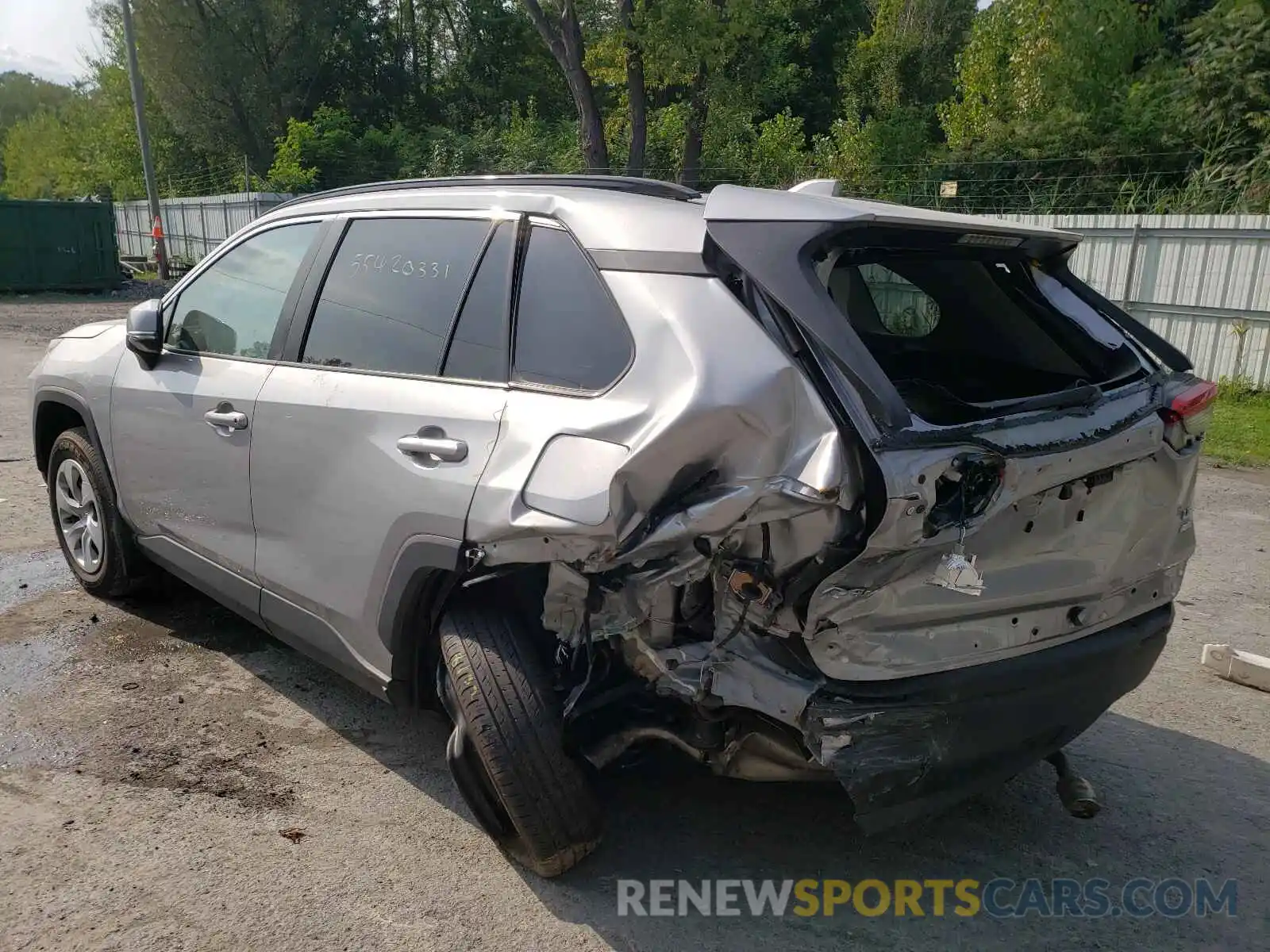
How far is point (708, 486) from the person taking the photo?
93.9 inches

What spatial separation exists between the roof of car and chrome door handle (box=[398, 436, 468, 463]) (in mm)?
650

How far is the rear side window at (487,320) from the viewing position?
2.92 m

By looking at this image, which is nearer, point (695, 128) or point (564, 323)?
point (564, 323)

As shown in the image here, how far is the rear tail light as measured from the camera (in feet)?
9.47

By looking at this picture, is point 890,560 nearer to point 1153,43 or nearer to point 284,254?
point 284,254

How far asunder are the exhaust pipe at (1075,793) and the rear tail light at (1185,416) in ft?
3.24

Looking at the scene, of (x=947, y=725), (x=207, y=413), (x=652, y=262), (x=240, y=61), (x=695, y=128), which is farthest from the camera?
(x=240, y=61)

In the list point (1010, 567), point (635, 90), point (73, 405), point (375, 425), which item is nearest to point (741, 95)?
point (635, 90)

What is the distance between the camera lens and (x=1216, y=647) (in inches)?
171

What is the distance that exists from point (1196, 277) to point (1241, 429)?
2401 millimetres

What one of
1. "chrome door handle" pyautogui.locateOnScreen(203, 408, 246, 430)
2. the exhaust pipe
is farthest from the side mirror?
the exhaust pipe

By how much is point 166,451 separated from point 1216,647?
436 centimetres

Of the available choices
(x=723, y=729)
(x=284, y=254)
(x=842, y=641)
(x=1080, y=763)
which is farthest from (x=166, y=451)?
(x=1080, y=763)

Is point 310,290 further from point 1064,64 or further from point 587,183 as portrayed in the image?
point 1064,64
